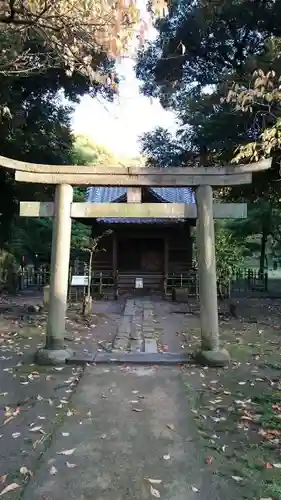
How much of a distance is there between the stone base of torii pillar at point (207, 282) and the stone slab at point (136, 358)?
32 centimetres

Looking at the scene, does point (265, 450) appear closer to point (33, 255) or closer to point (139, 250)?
point (139, 250)

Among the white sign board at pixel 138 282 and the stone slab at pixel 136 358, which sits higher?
the white sign board at pixel 138 282

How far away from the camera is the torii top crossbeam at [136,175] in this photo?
25.0 ft

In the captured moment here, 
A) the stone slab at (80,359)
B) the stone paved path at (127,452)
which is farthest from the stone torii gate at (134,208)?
the stone paved path at (127,452)

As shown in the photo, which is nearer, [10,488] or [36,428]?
[10,488]

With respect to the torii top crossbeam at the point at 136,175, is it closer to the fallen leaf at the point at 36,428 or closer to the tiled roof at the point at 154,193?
the fallen leaf at the point at 36,428

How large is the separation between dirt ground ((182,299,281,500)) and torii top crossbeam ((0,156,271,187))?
310 cm

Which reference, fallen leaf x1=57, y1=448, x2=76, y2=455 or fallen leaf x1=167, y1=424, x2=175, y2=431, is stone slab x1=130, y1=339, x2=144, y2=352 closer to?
fallen leaf x1=167, y1=424, x2=175, y2=431

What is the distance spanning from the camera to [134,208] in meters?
7.82

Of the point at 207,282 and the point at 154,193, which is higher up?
the point at 154,193

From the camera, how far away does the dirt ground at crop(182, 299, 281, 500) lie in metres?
3.67

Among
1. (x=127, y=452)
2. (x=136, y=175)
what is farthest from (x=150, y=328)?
(x=127, y=452)

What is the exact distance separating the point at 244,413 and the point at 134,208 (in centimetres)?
395

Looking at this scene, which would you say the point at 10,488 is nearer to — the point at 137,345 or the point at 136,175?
the point at 136,175
